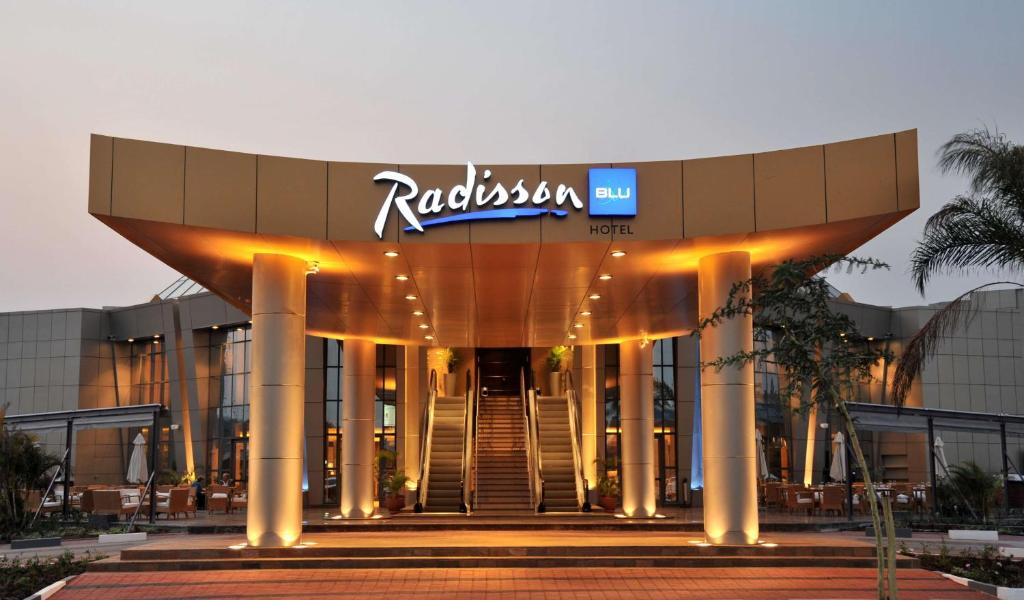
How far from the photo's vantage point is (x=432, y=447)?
29719mm

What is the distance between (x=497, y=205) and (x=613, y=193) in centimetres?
162

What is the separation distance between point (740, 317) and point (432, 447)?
52.6 ft

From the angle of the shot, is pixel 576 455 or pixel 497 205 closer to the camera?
pixel 497 205

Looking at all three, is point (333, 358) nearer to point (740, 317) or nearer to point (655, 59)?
point (655, 59)

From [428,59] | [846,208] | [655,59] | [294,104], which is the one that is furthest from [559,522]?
[428,59]

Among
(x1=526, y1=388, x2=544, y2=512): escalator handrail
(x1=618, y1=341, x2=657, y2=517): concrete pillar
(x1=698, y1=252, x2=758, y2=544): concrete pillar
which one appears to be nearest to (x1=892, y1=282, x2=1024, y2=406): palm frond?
(x1=698, y1=252, x2=758, y2=544): concrete pillar

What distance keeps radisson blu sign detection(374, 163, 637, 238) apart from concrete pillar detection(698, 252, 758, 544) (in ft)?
8.38

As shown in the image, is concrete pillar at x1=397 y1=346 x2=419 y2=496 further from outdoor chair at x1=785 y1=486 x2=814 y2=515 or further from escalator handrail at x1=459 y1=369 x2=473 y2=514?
outdoor chair at x1=785 y1=486 x2=814 y2=515

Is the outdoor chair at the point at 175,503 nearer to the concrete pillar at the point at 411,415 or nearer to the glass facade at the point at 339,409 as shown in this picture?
the concrete pillar at the point at 411,415

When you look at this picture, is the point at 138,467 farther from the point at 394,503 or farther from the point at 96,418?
the point at 394,503

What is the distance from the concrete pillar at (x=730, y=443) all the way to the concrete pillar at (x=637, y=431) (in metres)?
9.09

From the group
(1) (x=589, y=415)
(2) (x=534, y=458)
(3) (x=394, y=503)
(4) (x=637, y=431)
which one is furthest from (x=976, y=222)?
(1) (x=589, y=415)

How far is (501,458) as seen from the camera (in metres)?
30.2

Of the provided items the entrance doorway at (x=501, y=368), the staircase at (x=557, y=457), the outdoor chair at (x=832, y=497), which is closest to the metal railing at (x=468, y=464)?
the staircase at (x=557, y=457)
